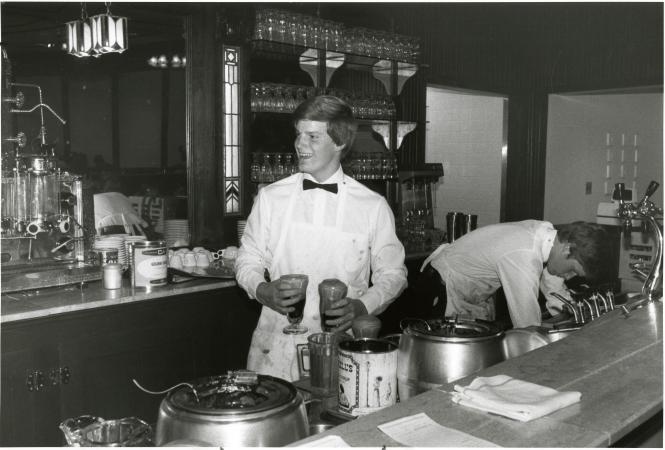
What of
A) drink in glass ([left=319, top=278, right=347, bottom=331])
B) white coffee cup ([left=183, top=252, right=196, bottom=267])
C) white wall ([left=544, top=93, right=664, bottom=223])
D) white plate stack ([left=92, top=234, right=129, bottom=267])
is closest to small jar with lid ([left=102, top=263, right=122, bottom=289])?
white plate stack ([left=92, top=234, right=129, bottom=267])

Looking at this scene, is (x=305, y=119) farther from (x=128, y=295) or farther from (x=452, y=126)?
(x=452, y=126)

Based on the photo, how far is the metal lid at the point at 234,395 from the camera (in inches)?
50.0

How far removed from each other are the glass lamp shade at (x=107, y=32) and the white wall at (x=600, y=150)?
226 inches

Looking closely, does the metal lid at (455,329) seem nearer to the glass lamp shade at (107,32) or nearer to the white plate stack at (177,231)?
the glass lamp shade at (107,32)

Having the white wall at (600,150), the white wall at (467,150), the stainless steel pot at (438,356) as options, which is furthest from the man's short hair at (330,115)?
the white wall at (600,150)

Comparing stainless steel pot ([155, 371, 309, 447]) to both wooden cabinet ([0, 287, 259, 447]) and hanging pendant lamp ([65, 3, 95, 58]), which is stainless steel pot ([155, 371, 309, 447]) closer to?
wooden cabinet ([0, 287, 259, 447])

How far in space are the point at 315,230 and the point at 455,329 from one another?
3.71 feet

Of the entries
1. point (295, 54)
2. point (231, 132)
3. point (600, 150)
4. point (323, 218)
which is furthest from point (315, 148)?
point (600, 150)

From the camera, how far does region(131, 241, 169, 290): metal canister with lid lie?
3525 mm

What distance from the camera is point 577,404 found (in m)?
1.40

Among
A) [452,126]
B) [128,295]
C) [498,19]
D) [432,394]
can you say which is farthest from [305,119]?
[452,126]

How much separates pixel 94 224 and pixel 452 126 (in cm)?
594

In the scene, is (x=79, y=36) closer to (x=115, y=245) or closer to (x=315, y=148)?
(x=115, y=245)

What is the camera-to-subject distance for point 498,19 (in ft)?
24.9
